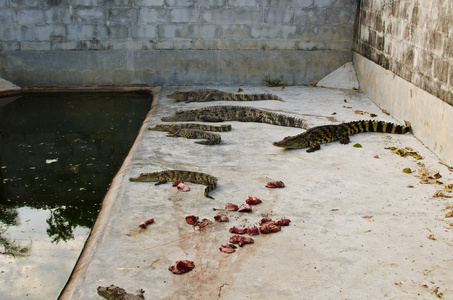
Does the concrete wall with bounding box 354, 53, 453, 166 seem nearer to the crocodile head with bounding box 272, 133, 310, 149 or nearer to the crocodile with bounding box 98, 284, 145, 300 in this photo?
the crocodile head with bounding box 272, 133, 310, 149

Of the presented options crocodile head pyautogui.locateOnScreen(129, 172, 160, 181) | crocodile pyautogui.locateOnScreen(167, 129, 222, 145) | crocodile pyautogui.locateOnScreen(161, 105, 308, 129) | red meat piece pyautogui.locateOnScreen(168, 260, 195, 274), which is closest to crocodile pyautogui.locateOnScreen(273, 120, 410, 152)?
crocodile pyautogui.locateOnScreen(161, 105, 308, 129)

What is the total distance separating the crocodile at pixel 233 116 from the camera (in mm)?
8770

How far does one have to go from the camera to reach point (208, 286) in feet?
12.8

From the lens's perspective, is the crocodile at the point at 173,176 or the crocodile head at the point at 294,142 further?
the crocodile head at the point at 294,142

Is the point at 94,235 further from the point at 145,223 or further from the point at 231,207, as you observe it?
the point at 231,207

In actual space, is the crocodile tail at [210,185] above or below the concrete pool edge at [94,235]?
above

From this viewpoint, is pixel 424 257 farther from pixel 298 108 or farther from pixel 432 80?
pixel 298 108

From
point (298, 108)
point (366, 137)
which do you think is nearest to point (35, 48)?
point (298, 108)

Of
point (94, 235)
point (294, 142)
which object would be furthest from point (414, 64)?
point (94, 235)

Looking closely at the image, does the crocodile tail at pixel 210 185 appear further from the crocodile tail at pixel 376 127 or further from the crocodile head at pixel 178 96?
the crocodile head at pixel 178 96

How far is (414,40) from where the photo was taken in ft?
27.0

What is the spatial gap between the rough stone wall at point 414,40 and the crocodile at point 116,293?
494cm

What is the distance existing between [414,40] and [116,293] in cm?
650

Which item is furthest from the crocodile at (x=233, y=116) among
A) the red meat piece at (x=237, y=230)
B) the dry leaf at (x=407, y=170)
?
the red meat piece at (x=237, y=230)
